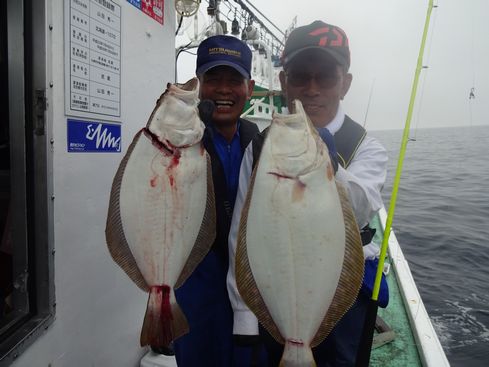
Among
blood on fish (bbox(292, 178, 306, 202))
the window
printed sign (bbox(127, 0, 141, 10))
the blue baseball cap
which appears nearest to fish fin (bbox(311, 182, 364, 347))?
blood on fish (bbox(292, 178, 306, 202))

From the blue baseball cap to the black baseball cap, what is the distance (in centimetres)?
30

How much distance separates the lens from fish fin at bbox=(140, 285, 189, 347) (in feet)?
4.52

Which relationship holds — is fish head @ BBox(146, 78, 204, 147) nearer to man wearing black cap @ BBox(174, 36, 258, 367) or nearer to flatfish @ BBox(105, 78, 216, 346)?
flatfish @ BBox(105, 78, 216, 346)

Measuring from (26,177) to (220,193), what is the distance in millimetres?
933

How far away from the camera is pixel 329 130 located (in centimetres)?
183

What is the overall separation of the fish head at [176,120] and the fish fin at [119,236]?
0.10 meters

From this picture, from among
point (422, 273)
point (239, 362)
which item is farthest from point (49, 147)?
point (422, 273)

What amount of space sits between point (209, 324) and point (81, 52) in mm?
1629

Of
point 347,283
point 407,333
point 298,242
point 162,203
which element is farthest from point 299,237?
point 407,333

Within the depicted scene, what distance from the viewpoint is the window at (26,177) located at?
5.44ft

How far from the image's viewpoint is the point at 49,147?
177cm

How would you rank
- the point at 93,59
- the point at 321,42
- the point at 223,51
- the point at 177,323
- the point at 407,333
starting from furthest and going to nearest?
the point at 407,333, the point at 223,51, the point at 93,59, the point at 321,42, the point at 177,323

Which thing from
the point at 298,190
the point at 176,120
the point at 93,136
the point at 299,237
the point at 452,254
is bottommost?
the point at 452,254

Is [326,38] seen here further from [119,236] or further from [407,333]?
[407,333]
